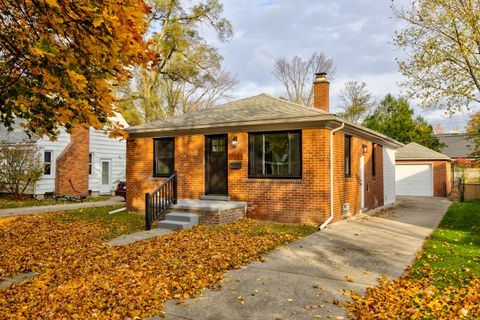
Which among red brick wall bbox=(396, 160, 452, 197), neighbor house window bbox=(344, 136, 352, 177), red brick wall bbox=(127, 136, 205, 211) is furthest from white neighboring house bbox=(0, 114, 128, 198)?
red brick wall bbox=(396, 160, 452, 197)

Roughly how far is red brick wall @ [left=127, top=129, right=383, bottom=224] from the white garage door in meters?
12.2

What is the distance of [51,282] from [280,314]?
3655 mm

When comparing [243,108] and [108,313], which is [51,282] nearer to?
[108,313]

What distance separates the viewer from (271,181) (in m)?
11.4

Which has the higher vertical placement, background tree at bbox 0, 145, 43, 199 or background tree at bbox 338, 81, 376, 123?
background tree at bbox 338, 81, 376, 123

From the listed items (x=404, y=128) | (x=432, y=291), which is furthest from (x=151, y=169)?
(x=404, y=128)

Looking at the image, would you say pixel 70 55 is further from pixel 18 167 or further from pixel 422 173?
pixel 422 173

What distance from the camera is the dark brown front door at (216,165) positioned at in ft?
40.9

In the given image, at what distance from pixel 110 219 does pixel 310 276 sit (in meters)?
8.36

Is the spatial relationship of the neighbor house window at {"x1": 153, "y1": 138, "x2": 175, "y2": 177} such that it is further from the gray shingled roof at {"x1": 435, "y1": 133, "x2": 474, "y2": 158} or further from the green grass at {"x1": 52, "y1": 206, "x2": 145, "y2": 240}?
the gray shingled roof at {"x1": 435, "y1": 133, "x2": 474, "y2": 158}

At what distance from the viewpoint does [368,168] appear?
15.2 m

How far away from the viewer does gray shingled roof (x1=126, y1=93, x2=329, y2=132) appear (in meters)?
11.2

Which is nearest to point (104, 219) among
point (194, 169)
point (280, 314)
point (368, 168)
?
point (194, 169)

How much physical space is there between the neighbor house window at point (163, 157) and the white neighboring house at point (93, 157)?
7620mm
